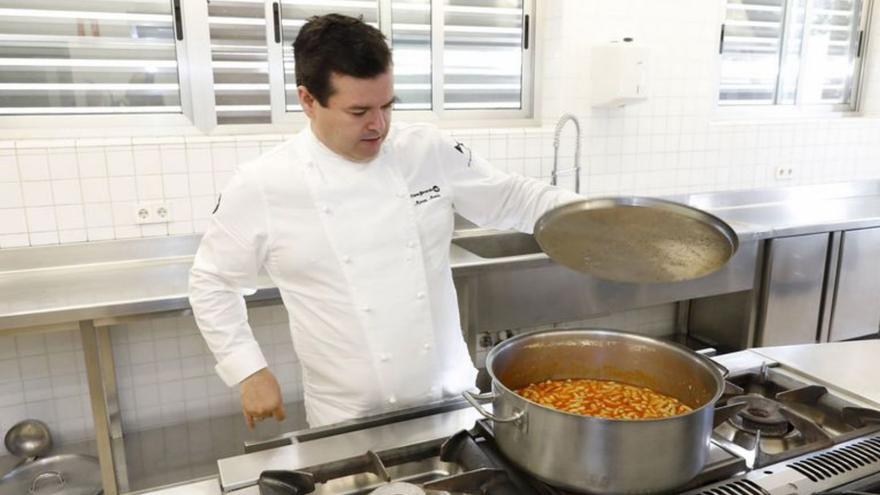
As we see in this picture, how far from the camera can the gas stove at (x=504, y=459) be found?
0.96m

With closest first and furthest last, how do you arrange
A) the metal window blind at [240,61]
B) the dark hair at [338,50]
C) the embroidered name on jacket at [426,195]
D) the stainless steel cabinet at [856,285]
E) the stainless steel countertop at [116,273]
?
the dark hair at [338,50], the embroidered name on jacket at [426,195], the stainless steel countertop at [116,273], the metal window blind at [240,61], the stainless steel cabinet at [856,285]

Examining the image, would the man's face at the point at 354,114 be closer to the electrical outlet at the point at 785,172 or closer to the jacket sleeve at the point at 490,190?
the jacket sleeve at the point at 490,190

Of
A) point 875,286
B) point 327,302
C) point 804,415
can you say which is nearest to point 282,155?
point 327,302

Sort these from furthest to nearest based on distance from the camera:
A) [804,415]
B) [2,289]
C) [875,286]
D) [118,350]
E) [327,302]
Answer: [875,286], [118,350], [2,289], [327,302], [804,415]

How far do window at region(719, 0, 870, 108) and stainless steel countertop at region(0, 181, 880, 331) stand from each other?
956mm

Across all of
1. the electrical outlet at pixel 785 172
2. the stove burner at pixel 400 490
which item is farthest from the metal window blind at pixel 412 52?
the stove burner at pixel 400 490

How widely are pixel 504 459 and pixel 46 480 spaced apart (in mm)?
2184

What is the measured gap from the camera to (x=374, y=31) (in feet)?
4.31

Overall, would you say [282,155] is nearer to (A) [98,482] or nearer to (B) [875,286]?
(A) [98,482]

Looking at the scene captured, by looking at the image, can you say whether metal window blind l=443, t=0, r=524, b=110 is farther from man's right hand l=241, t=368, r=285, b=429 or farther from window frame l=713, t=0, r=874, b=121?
man's right hand l=241, t=368, r=285, b=429

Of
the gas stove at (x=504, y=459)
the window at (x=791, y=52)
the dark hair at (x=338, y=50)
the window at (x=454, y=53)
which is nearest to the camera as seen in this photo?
the gas stove at (x=504, y=459)

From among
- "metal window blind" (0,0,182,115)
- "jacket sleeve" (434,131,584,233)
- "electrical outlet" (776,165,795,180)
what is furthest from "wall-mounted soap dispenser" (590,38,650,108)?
"metal window blind" (0,0,182,115)

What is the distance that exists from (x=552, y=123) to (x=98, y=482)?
2459mm

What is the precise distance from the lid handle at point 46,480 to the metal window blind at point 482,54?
224cm
